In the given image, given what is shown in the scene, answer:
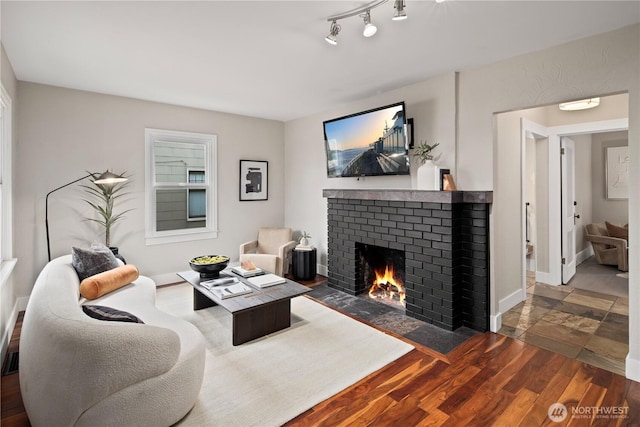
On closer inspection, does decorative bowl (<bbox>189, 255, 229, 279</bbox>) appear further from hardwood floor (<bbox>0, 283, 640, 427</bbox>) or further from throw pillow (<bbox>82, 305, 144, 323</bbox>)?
hardwood floor (<bbox>0, 283, 640, 427</bbox>)

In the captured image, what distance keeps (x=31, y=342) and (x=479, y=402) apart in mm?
2665

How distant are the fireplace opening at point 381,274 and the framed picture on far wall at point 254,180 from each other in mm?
2103

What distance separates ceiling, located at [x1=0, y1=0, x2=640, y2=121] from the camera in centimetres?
208

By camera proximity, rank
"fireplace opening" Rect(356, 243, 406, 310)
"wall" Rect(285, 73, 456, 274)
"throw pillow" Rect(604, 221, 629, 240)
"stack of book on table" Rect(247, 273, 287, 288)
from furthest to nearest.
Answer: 1. "throw pillow" Rect(604, 221, 629, 240)
2. "fireplace opening" Rect(356, 243, 406, 310)
3. "wall" Rect(285, 73, 456, 274)
4. "stack of book on table" Rect(247, 273, 287, 288)

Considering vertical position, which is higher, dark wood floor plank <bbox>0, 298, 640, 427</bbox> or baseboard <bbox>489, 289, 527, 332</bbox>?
baseboard <bbox>489, 289, 527, 332</bbox>

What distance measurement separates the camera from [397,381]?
227 centimetres

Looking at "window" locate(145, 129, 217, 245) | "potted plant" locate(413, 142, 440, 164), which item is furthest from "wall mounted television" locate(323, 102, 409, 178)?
"window" locate(145, 129, 217, 245)

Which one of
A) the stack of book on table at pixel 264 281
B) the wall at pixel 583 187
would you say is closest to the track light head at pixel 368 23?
the stack of book on table at pixel 264 281

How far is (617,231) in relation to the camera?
5434 millimetres

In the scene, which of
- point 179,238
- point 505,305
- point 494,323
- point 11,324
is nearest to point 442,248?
point 494,323

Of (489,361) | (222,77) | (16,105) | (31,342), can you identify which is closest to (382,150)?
(222,77)

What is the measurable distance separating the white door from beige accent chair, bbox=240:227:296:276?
3.84 metres

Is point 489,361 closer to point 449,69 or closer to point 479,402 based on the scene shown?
point 479,402

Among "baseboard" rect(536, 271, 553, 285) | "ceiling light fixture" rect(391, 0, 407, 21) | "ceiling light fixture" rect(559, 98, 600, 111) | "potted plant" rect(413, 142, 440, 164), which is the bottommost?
"baseboard" rect(536, 271, 553, 285)
